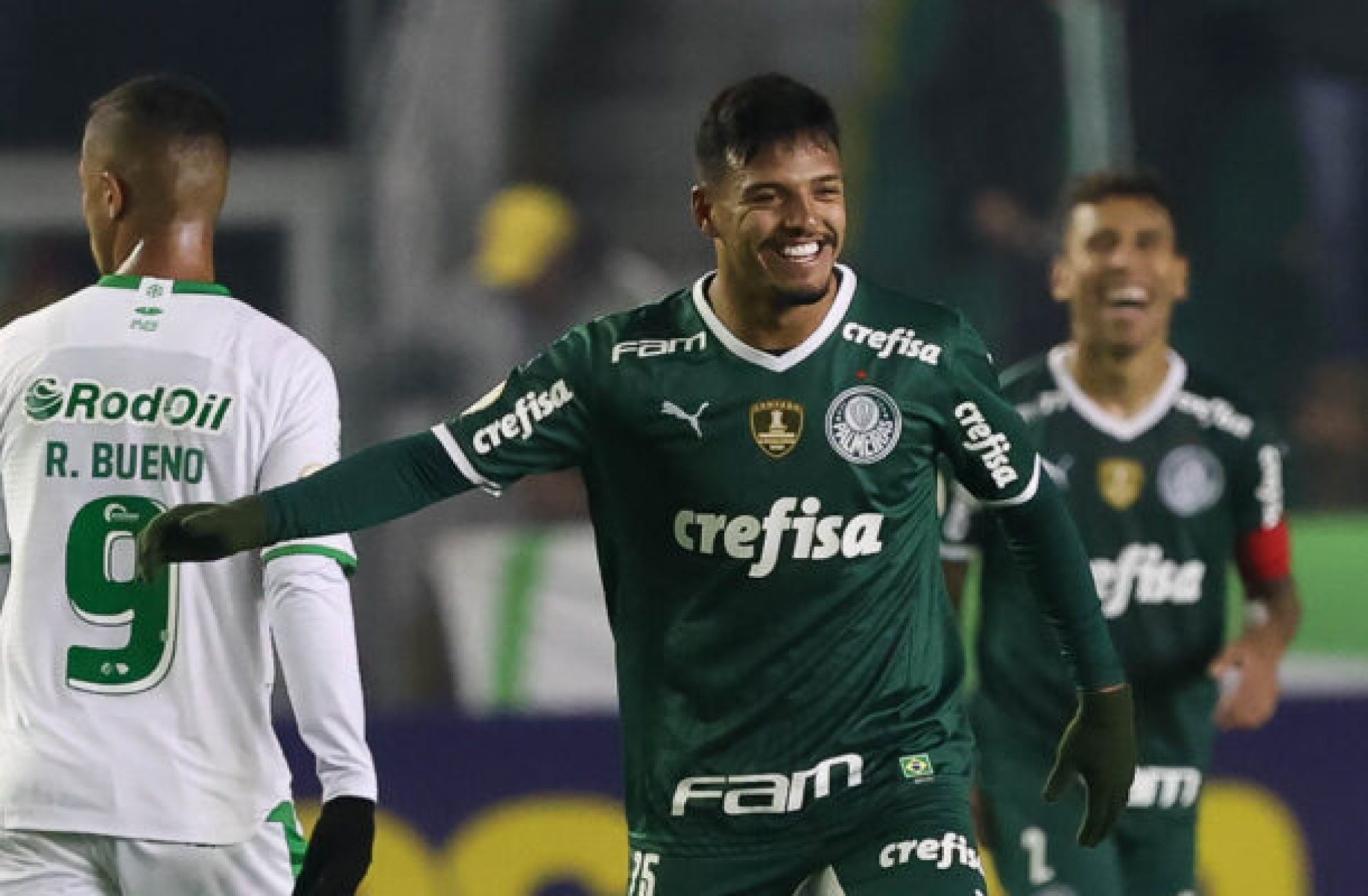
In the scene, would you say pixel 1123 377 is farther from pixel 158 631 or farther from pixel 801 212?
pixel 158 631

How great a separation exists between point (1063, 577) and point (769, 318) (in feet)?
2.14

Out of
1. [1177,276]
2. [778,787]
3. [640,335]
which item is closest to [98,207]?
[640,335]

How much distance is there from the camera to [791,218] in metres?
4.73

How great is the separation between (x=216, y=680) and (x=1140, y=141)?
19.2 feet

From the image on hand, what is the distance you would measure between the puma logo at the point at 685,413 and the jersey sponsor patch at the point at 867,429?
21 centimetres

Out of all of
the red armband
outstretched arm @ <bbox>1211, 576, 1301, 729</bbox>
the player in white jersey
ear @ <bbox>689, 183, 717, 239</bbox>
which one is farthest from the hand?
the player in white jersey

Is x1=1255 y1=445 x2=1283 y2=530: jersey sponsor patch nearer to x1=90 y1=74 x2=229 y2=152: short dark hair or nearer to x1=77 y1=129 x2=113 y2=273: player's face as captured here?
x1=90 y1=74 x2=229 y2=152: short dark hair

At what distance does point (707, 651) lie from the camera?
4.81 m

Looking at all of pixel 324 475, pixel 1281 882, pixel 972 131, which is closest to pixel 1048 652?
pixel 1281 882

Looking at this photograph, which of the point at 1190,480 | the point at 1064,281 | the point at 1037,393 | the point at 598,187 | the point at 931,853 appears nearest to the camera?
the point at 931,853

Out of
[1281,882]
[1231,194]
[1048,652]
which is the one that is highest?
[1231,194]

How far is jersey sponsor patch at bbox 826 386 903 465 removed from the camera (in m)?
4.77

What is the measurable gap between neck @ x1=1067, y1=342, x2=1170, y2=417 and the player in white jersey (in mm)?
2669

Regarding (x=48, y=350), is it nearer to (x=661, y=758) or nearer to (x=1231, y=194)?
(x=661, y=758)
